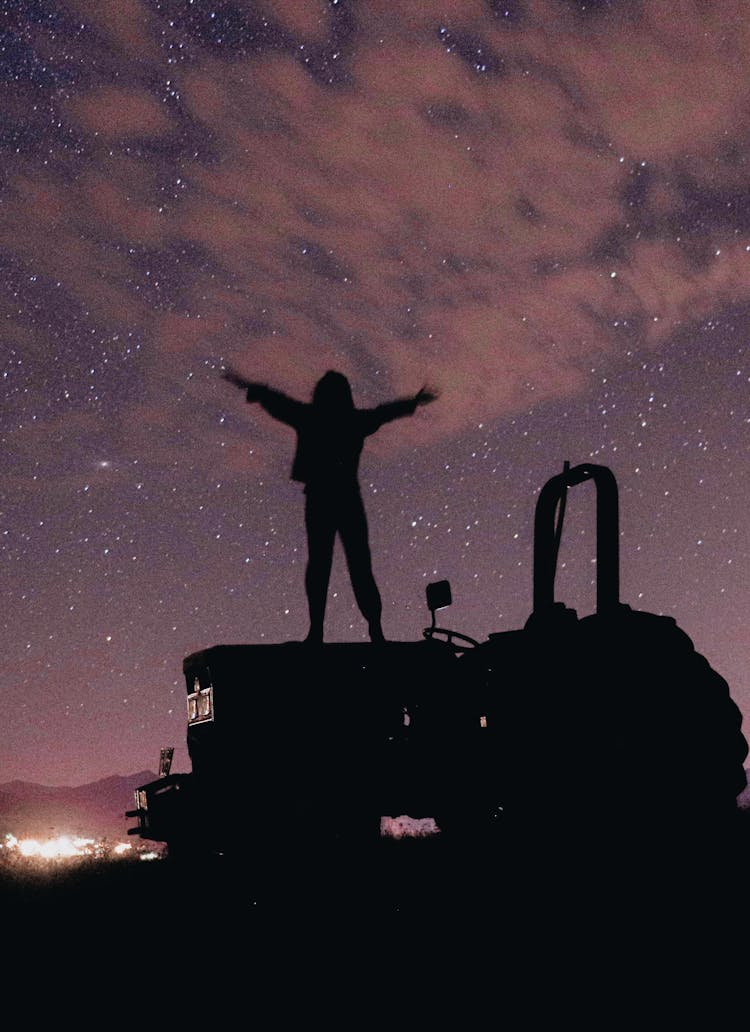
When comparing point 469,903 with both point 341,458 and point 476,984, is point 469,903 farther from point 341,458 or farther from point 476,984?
point 341,458

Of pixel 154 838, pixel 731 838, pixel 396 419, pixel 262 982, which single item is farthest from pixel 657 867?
pixel 396 419

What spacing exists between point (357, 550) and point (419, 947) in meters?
2.29

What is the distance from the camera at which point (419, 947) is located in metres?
5.12

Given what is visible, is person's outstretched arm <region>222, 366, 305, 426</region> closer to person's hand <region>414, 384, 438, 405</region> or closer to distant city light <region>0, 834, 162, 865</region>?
person's hand <region>414, 384, 438, 405</region>

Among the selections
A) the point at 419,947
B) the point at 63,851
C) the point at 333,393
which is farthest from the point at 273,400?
the point at 63,851

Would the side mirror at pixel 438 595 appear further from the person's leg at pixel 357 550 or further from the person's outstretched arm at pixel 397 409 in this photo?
the person's outstretched arm at pixel 397 409

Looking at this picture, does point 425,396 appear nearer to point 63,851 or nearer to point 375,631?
point 375,631

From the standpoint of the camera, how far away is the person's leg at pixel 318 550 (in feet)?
19.6

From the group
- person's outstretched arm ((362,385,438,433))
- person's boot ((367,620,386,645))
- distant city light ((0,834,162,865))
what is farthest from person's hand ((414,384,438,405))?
distant city light ((0,834,162,865))

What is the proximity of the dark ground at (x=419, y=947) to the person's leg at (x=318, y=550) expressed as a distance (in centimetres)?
147

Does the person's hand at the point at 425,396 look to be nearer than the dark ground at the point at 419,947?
No

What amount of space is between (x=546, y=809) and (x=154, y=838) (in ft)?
7.23

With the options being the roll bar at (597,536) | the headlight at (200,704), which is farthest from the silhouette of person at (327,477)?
the roll bar at (597,536)

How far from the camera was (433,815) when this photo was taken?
5633mm
